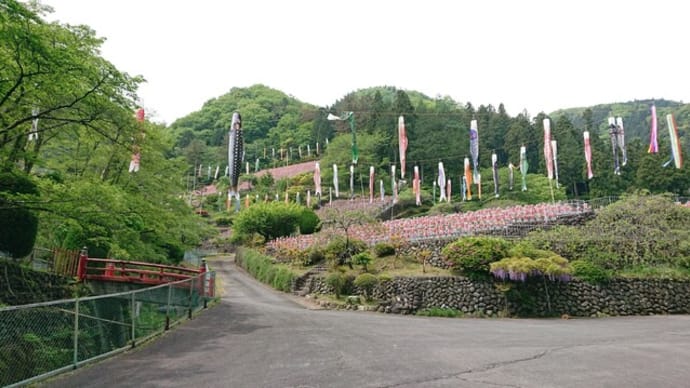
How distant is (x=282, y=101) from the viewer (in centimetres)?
12238

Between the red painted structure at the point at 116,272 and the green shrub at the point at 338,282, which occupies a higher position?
the red painted structure at the point at 116,272

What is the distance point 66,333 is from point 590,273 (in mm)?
16865

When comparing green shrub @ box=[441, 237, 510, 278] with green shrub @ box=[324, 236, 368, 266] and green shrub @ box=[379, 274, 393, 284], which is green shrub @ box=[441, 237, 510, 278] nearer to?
green shrub @ box=[379, 274, 393, 284]

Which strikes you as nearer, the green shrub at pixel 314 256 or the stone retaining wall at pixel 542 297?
the stone retaining wall at pixel 542 297

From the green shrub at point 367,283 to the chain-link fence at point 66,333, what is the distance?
917 cm

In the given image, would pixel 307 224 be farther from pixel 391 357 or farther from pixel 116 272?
pixel 391 357

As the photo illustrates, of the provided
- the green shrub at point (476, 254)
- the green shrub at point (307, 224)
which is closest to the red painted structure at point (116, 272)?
the green shrub at point (476, 254)

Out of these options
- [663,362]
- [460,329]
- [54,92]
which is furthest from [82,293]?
[663,362]

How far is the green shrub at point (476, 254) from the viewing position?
16.8 metres

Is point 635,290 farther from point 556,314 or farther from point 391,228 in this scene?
point 391,228

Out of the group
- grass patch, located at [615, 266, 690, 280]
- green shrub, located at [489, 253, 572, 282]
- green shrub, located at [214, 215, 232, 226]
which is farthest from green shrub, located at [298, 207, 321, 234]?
green shrub, located at [214, 215, 232, 226]

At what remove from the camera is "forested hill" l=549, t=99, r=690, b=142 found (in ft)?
309

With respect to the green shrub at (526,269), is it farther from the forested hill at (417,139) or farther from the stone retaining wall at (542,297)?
the forested hill at (417,139)

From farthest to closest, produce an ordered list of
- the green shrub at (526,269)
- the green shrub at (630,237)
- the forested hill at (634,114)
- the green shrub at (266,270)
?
the forested hill at (634,114), the green shrub at (266,270), the green shrub at (630,237), the green shrub at (526,269)
